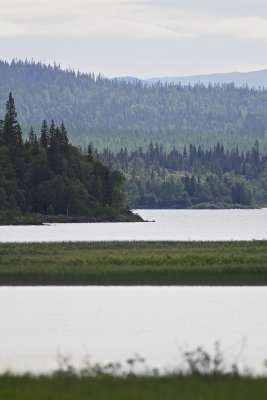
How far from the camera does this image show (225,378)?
102 ft

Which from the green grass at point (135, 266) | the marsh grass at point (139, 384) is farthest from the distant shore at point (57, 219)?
the marsh grass at point (139, 384)

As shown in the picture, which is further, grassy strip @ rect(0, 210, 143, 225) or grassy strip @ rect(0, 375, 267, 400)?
grassy strip @ rect(0, 210, 143, 225)

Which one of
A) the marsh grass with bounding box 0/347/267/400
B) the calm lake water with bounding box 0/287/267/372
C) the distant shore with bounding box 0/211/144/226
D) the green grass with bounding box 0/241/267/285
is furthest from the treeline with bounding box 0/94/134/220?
the marsh grass with bounding box 0/347/267/400

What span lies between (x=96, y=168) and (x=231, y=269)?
130 meters

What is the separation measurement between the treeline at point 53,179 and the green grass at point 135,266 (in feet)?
309

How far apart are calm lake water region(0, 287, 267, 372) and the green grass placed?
190cm

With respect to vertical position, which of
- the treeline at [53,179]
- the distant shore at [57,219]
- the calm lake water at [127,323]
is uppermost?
the calm lake water at [127,323]

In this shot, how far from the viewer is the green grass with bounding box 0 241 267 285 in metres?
67.7

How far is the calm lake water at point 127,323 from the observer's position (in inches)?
1583

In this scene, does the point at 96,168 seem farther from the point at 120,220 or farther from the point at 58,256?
the point at 58,256

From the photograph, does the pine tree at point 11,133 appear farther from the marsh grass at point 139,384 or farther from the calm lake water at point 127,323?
the marsh grass at point 139,384

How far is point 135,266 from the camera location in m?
71.9

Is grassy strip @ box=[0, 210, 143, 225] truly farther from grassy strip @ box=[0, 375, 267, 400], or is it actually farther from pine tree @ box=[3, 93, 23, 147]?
grassy strip @ box=[0, 375, 267, 400]

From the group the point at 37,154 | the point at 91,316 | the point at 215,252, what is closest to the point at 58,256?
the point at 215,252
